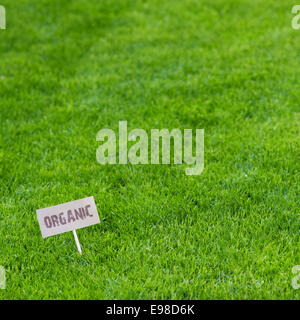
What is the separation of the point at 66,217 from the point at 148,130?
1.60m

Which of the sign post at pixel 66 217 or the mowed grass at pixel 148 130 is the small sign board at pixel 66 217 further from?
the mowed grass at pixel 148 130

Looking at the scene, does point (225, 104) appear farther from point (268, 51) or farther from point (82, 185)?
point (82, 185)

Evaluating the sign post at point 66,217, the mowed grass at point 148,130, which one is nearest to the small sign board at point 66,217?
the sign post at point 66,217

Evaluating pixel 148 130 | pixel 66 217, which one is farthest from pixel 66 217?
pixel 148 130

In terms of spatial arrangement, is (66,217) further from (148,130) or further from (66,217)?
(148,130)

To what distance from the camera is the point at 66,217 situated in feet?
9.13

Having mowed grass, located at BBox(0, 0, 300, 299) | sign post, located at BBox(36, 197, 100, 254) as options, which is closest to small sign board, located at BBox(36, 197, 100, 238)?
sign post, located at BBox(36, 197, 100, 254)

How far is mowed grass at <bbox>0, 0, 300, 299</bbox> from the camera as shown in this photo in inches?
109

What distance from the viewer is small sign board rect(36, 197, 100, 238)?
2752mm

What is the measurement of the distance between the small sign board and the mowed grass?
258 millimetres

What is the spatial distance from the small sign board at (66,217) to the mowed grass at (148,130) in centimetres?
26

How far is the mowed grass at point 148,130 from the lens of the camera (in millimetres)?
2766

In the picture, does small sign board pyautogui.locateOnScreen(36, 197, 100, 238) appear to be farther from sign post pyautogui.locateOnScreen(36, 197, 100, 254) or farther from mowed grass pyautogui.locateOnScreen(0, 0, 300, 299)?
mowed grass pyautogui.locateOnScreen(0, 0, 300, 299)

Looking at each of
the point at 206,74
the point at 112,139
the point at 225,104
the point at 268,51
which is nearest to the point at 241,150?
the point at 225,104
